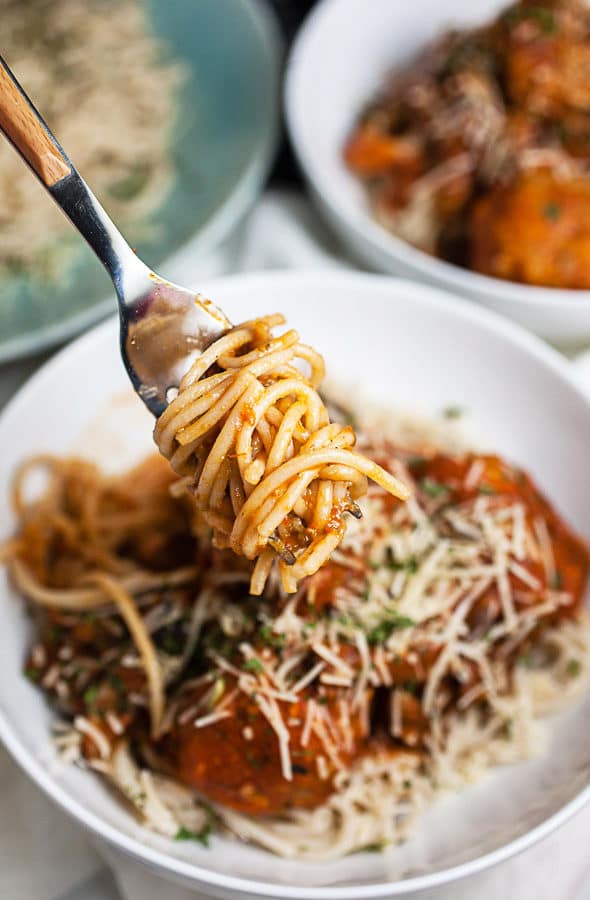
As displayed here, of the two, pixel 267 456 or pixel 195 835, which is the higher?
pixel 267 456

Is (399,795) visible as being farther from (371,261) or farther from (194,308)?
(371,261)

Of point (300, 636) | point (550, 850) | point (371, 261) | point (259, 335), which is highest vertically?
point (259, 335)

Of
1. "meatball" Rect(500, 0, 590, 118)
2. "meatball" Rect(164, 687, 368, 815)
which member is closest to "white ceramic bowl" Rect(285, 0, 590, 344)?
"meatball" Rect(500, 0, 590, 118)

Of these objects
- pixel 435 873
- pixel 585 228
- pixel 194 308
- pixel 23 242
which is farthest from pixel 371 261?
pixel 435 873

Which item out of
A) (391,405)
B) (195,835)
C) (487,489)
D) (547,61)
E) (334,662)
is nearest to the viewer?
(334,662)

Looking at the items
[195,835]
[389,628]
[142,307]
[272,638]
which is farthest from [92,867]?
[142,307]

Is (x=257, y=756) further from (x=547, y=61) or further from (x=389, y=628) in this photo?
(x=547, y=61)

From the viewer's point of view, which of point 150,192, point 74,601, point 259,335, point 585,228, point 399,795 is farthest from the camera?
point 150,192

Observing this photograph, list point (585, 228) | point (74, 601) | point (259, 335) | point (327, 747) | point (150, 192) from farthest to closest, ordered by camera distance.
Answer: point (150, 192) < point (585, 228) < point (74, 601) < point (327, 747) < point (259, 335)

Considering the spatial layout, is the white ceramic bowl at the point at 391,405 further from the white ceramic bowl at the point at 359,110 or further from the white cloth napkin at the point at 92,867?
the white ceramic bowl at the point at 359,110
